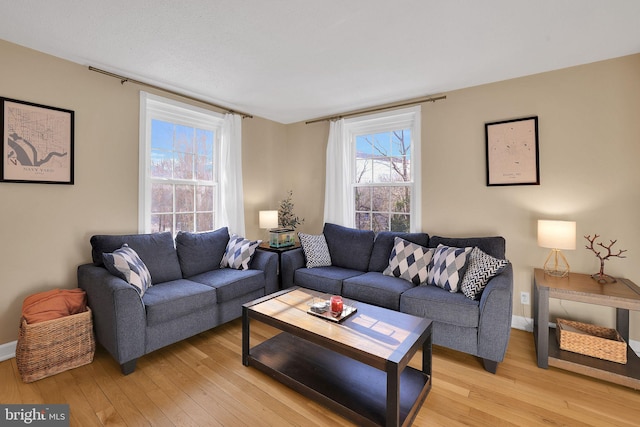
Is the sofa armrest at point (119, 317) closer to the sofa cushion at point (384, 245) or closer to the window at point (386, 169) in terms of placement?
the sofa cushion at point (384, 245)

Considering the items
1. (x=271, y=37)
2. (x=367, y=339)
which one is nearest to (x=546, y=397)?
(x=367, y=339)

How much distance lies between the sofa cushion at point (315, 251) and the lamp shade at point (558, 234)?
210cm

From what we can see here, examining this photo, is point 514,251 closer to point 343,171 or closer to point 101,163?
point 343,171

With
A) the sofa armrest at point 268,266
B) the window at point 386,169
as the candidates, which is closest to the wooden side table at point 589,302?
the window at point 386,169

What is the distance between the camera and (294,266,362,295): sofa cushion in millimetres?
3031

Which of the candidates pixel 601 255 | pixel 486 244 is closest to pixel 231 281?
pixel 486 244

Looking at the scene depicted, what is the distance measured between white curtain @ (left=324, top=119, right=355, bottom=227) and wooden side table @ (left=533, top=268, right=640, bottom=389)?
2.23 m

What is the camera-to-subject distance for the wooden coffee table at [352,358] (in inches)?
64.9

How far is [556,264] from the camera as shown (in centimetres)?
266

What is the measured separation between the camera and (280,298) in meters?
2.48

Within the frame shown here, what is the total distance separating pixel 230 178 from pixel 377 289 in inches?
91.1

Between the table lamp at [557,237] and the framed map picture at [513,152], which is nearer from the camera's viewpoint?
the table lamp at [557,237]

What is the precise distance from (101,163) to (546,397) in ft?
13.2

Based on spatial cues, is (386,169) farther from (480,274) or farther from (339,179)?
(480,274)
